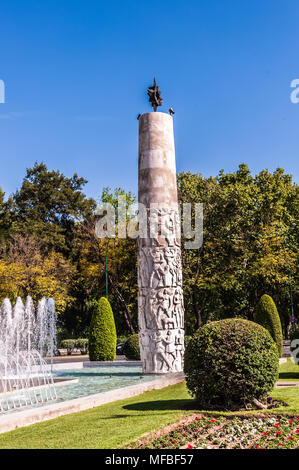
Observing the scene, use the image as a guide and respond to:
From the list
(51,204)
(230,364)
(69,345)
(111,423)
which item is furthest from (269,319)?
(51,204)

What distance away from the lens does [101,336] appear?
2211cm

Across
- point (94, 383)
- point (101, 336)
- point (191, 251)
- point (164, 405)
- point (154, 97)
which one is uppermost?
point (154, 97)

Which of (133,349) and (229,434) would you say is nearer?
(229,434)

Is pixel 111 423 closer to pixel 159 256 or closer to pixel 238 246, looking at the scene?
pixel 159 256

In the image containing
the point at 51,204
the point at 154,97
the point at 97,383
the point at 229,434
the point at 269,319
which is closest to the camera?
the point at 229,434

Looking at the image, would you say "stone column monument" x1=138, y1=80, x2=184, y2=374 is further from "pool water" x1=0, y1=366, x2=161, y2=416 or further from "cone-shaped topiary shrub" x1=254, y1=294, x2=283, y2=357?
"cone-shaped topiary shrub" x1=254, y1=294, x2=283, y2=357

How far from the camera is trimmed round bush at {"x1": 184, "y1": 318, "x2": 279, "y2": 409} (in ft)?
28.8

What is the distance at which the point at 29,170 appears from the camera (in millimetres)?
45156

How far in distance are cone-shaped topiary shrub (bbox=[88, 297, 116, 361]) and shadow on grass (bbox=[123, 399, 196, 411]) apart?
38.5ft

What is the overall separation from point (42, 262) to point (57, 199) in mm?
9719

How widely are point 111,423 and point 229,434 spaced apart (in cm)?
202

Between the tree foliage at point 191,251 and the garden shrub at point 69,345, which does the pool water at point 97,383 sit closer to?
the tree foliage at point 191,251

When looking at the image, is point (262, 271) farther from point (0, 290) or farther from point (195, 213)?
point (0, 290)
